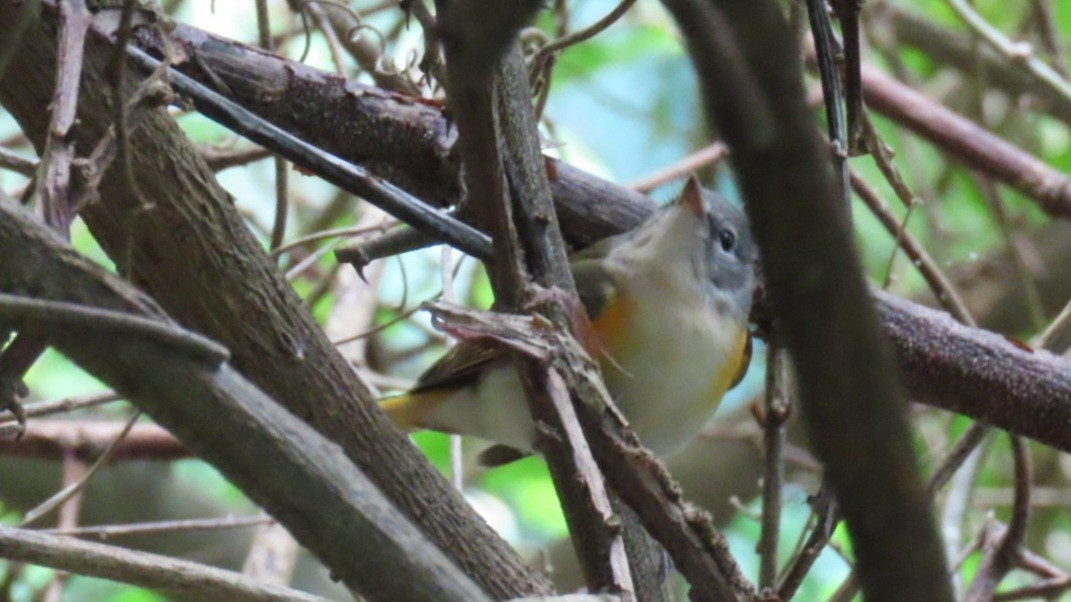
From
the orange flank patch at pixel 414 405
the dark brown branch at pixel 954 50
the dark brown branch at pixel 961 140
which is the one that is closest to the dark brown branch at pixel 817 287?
Answer: the orange flank patch at pixel 414 405

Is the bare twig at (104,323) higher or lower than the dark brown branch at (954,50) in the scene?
lower

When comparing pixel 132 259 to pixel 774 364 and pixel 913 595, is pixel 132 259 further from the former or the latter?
pixel 774 364

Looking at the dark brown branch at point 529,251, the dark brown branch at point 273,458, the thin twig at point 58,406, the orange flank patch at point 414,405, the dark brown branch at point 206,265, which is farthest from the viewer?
the orange flank patch at point 414,405

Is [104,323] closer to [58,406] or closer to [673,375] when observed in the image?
[58,406]

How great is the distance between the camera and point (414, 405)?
7.45ft

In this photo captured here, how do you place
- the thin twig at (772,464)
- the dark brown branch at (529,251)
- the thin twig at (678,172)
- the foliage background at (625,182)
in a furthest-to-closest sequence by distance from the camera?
the foliage background at (625,182) < the thin twig at (678,172) < the thin twig at (772,464) < the dark brown branch at (529,251)

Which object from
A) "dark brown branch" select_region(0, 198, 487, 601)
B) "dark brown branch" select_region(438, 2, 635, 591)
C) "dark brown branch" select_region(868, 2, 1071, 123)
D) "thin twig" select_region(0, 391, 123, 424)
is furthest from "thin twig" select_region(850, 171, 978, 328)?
"dark brown branch" select_region(868, 2, 1071, 123)

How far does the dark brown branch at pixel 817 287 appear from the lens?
42cm

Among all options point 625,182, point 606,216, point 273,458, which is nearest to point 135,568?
point 273,458

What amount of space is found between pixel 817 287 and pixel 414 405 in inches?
74.1

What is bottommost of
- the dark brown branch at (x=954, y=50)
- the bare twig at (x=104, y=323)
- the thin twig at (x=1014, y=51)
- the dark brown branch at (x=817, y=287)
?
the dark brown branch at (x=817, y=287)

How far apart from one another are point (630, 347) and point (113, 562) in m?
1.02

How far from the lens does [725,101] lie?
0.42m

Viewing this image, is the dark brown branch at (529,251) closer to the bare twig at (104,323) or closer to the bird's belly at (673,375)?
the bare twig at (104,323)
